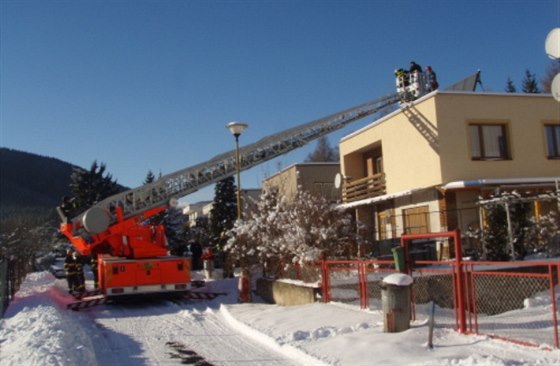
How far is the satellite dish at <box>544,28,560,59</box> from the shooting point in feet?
30.7

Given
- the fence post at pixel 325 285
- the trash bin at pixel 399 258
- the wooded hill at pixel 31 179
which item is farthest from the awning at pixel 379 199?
the wooded hill at pixel 31 179

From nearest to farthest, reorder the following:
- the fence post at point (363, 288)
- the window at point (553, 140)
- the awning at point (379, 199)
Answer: the fence post at point (363, 288)
the awning at point (379, 199)
the window at point (553, 140)

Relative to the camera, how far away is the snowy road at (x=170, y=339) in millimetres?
9430

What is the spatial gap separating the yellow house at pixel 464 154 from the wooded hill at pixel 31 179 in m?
140

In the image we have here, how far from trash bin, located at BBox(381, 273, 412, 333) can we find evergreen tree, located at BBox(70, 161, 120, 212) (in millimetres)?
38665

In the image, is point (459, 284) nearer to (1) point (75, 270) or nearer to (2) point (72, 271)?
(1) point (75, 270)

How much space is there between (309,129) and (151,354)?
17779 millimetres

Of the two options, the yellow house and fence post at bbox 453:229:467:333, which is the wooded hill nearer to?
the yellow house

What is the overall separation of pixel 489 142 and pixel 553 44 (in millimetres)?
12278

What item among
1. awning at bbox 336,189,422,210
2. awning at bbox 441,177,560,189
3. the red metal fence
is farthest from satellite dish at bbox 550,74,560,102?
awning at bbox 336,189,422,210

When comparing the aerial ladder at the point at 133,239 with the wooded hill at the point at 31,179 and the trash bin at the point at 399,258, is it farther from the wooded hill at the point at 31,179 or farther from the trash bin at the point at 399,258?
the wooded hill at the point at 31,179

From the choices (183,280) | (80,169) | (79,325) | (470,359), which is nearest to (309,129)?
(183,280)

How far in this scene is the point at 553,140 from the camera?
72.6 ft

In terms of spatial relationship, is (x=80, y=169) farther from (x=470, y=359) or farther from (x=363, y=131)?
(x=470, y=359)
